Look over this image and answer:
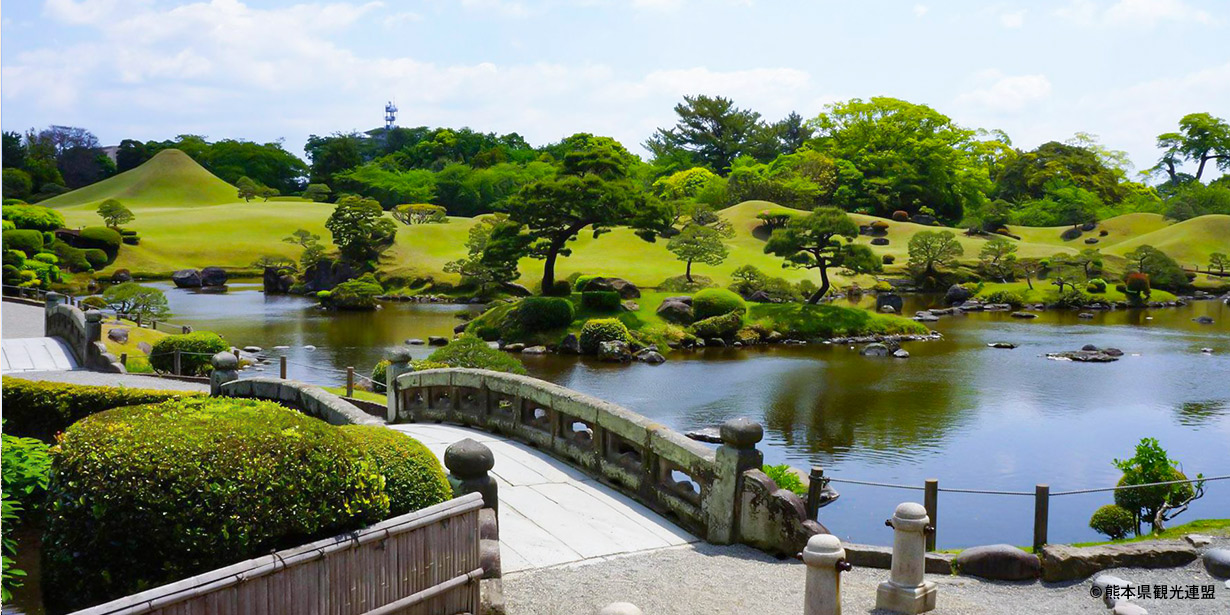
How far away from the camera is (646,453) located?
10891 millimetres

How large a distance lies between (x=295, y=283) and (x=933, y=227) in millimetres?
47187

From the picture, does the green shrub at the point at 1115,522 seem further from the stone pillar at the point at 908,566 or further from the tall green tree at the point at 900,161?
the tall green tree at the point at 900,161

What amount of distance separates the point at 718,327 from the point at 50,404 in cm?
2778

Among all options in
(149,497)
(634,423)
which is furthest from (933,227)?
(149,497)

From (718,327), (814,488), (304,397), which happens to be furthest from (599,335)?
(814,488)

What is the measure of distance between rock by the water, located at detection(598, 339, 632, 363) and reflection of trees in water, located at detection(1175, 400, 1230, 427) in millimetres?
17750

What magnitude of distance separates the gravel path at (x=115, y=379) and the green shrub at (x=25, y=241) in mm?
34484

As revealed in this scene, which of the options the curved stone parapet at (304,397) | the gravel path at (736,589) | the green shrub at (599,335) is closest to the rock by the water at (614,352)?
the green shrub at (599,335)

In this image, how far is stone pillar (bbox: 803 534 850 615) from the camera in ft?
24.2

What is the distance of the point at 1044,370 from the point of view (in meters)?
33.6

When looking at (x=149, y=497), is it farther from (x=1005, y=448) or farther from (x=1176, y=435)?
(x=1176, y=435)

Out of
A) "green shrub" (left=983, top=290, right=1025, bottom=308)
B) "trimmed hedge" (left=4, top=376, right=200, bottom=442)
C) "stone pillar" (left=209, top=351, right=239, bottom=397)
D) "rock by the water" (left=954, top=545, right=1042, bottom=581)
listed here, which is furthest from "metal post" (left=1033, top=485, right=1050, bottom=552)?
"green shrub" (left=983, top=290, right=1025, bottom=308)

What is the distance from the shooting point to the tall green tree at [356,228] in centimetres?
6469

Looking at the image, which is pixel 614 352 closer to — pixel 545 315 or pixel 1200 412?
pixel 545 315
